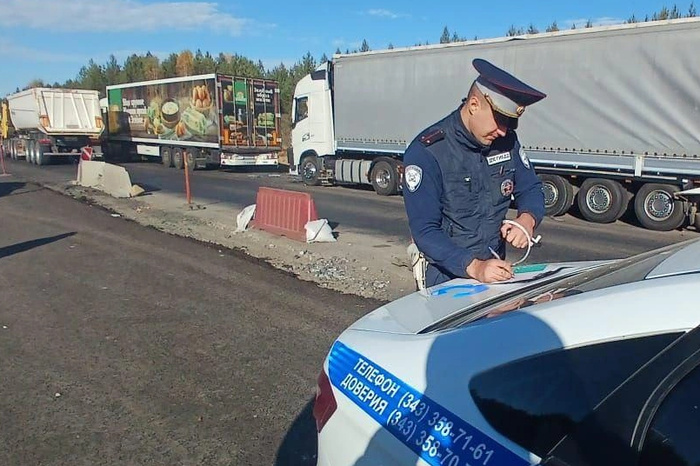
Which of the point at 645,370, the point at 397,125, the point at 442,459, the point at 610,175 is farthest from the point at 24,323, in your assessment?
the point at 397,125

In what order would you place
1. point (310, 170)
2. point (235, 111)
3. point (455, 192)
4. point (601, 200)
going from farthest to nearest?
point (235, 111), point (310, 170), point (601, 200), point (455, 192)

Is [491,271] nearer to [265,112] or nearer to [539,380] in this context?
[539,380]

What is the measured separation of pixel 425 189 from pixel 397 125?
13.4 m

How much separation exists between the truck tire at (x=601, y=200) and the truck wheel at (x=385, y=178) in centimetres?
522

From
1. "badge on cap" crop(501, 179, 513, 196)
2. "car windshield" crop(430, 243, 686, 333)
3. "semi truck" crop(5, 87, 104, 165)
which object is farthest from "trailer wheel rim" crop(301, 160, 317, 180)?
"car windshield" crop(430, 243, 686, 333)

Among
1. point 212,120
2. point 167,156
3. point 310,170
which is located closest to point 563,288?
point 310,170

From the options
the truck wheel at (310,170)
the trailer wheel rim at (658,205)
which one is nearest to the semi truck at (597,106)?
the trailer wheel rim at (658,205)

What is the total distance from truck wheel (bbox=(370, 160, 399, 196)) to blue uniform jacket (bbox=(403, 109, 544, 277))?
13.4m

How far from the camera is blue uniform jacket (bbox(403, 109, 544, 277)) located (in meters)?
2.76

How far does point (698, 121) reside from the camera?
1069cm

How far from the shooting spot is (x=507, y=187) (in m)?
3.01

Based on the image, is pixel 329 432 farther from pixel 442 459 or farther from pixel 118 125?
pixel 118 125

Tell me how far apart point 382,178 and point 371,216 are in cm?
419

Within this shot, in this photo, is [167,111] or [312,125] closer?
[312,125]
